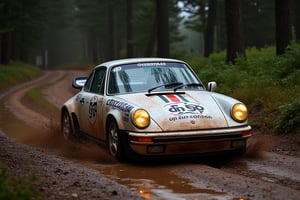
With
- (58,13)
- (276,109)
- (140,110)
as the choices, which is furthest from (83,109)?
(58,13)

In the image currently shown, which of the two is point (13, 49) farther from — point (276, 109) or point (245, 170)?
point (245, 170)

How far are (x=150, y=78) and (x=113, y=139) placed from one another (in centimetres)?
138

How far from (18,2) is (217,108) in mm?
38516

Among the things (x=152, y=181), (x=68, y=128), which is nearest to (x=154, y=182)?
(x=152, y=181)

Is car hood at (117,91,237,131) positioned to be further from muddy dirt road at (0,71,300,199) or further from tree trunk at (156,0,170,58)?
tree trunk at (156,0,170,58)

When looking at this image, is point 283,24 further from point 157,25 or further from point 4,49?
point 4,49

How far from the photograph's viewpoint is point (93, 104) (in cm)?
946

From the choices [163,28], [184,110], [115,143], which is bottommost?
[115,143]

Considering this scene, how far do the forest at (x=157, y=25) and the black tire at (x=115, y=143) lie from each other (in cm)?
1098

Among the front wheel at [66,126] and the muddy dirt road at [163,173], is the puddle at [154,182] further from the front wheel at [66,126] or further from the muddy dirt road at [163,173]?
the front wheel at [66,126]

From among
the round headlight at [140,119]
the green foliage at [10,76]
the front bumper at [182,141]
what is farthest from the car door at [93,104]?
the green foliage at [10,76]

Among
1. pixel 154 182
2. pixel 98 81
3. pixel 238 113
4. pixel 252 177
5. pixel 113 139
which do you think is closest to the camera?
pixel 154 182

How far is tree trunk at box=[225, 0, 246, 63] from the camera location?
19.5m

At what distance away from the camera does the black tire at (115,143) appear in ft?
26.4
